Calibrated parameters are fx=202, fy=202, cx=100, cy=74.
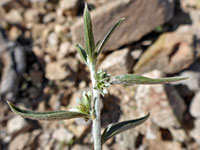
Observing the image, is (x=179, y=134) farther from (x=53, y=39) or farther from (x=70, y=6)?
(x=70, y=6)

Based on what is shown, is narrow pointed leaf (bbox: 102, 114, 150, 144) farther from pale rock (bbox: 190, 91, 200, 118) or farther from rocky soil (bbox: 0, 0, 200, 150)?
pale rock (bbox: 190, 91, 200, 118)

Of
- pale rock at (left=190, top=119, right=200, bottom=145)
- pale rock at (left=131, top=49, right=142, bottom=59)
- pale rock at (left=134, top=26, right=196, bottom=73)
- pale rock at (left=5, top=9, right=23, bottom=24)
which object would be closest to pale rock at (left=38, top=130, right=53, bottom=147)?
pale rock at (left=134, top=26, right=196, bottom=73)

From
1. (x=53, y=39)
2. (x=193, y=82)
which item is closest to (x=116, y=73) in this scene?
(x=193, y=82)

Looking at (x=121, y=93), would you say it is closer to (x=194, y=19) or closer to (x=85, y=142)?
(x=85, y=142)

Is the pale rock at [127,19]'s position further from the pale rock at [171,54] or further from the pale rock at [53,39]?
the pale rock at [53,39]

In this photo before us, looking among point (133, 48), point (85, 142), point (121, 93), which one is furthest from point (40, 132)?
point (133, 48)
